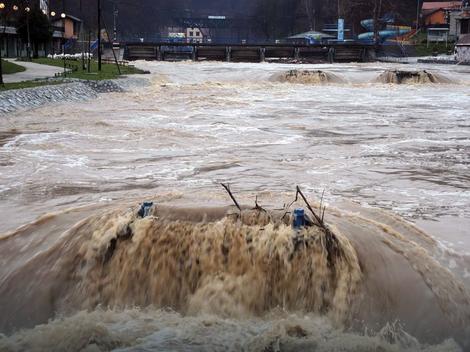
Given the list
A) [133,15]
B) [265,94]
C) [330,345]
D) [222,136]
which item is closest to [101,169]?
[222,136]

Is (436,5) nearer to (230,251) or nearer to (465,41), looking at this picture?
(465,41)

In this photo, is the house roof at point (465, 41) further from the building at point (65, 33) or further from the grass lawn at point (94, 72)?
the building at point (65, 33)

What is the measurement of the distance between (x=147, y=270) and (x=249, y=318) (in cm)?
124

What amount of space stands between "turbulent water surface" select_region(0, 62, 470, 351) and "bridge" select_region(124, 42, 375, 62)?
2348 inches

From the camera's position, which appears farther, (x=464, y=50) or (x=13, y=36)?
(x=464, y=50)

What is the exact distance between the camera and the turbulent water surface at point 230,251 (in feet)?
19.5

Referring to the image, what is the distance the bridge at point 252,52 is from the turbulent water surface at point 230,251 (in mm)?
59644

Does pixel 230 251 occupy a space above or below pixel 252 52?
below

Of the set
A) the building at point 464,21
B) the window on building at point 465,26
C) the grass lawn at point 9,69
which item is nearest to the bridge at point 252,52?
the building at point 464,21

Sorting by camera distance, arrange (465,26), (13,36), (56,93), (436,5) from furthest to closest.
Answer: (436,5) < (465,26) < (13,36) < (56,93)

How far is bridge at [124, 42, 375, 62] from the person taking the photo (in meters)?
73.0

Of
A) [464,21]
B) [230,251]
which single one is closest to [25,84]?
[230,251]

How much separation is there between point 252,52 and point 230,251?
6959 centimetres

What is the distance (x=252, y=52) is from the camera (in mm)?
74500
